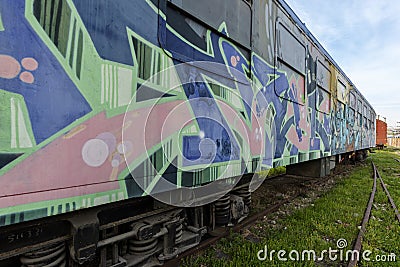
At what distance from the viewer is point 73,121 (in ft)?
4.74

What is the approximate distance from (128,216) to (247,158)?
1.45 m

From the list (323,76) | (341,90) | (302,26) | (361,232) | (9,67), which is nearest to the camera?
(9,67)

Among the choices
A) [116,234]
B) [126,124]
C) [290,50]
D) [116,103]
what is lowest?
[116,234]

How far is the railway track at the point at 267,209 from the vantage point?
3027 millimetres

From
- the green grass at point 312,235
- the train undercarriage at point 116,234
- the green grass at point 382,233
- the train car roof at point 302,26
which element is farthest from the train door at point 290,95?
the green grass at point 382,233

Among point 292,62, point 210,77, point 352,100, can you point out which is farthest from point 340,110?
point 210,77

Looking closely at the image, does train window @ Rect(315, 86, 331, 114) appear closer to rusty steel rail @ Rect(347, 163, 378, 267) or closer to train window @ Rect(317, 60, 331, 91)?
train window @ Rect(317, 60, 331, 91)

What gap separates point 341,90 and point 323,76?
255 cm

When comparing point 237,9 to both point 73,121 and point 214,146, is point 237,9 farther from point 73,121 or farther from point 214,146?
point 73,121

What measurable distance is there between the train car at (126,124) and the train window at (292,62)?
526 mm

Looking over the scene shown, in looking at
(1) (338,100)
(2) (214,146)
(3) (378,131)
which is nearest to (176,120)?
(2) (214,146)

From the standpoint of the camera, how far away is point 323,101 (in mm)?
6508

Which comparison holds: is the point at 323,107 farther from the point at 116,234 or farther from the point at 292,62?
the point at 116,234

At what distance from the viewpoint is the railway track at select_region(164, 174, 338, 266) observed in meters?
3.03
